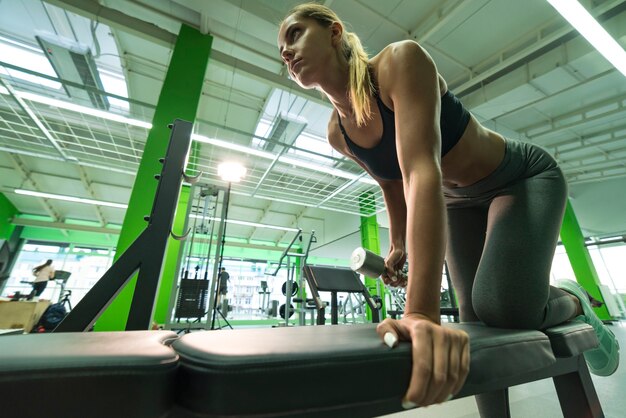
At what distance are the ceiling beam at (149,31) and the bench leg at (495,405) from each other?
405 centimetres

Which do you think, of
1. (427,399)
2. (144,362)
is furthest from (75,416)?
(427,399)

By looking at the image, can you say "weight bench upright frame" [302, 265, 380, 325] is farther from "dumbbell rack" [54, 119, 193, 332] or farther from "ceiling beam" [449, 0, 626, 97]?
"ceiling beam" [449, 0, 626, 97]

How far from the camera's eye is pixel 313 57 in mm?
870

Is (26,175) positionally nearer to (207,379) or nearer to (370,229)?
(370,229)

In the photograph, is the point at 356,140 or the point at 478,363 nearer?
the point at 478,363

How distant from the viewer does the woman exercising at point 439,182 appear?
544mm

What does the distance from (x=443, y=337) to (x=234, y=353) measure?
28 cm

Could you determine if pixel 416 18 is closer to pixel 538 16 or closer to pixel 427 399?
pixel 538 16

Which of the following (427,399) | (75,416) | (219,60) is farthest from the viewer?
(219,60)

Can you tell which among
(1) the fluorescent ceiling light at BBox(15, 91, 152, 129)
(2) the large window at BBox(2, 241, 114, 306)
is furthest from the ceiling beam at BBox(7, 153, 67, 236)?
(1) the fluorescent ceiling light at BBox(15, 91, 152, 129)

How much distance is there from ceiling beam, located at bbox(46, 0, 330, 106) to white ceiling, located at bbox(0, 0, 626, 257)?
1 cm

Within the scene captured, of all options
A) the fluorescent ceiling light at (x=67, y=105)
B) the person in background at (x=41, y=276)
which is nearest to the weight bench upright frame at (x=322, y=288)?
the fluorescent ceiling light at (x=67, y=105)

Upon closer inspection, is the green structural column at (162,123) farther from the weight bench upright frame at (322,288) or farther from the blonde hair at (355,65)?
the blonde hair at (355,65)

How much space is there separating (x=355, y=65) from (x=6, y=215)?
11236 millimetres
